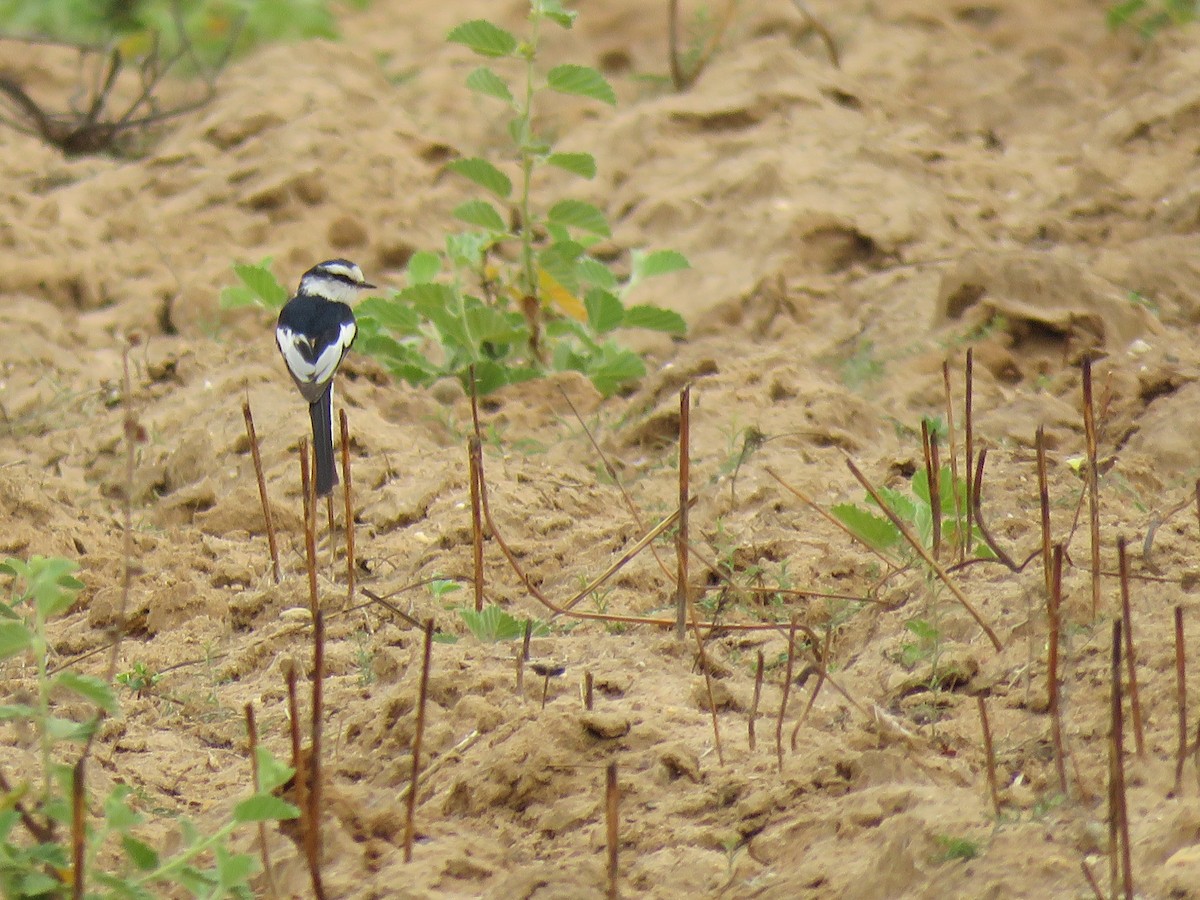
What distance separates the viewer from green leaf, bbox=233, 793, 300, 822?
109 inches

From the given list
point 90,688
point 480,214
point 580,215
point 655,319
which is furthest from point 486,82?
point 90,688

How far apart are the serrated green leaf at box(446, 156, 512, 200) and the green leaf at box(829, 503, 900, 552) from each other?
2298mm

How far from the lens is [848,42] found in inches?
346

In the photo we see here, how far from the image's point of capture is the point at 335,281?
6586 millimetres

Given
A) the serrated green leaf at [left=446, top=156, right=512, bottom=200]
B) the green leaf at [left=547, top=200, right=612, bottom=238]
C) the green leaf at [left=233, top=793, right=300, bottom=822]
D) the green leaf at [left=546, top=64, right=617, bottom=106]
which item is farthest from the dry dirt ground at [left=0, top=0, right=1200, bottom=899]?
the green leaf at [left=546, top=64, right=617, bottom=106]

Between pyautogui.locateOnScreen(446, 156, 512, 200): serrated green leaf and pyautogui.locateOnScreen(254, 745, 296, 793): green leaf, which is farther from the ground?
pyautogui.locateOnScreen(446, 156, 512, 200): serrated green leaf

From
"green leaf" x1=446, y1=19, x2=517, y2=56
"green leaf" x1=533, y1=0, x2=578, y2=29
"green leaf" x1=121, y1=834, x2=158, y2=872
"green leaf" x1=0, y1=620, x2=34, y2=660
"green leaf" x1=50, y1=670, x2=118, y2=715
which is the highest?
"green leaf" x1=533, y1=0, x2=578, y2=29

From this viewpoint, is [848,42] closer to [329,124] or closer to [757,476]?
[329,124]

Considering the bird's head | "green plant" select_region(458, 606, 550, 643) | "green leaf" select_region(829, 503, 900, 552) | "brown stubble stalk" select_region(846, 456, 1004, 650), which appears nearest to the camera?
"brown stubble stalk" select_region(846, 456, 1004, 650)

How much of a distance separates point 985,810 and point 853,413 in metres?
2.56

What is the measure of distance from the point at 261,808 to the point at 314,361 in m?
3.07

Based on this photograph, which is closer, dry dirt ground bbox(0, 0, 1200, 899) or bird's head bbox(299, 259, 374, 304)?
dry dirt ground bbox(0, 0, 1200, 899)

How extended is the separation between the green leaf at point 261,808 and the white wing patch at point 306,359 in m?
2.99

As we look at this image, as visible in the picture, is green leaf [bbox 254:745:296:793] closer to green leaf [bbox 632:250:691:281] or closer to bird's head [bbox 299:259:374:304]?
green leaf [bbox 632:250:691:281]
